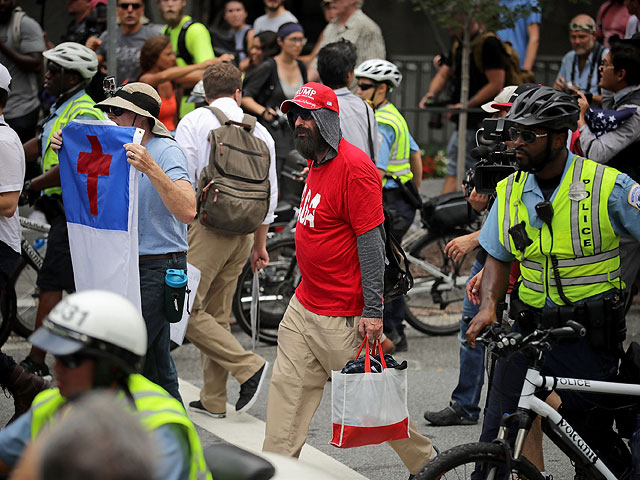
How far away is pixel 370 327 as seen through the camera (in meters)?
4.84

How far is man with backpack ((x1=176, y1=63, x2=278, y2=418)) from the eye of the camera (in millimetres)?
6340

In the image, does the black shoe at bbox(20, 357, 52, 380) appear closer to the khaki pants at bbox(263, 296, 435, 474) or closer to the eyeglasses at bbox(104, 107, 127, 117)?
the eyeglasses at bbox(104, 107, 127, 117)

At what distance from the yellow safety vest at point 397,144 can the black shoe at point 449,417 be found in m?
2.08

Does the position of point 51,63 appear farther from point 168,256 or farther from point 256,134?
point 168,256

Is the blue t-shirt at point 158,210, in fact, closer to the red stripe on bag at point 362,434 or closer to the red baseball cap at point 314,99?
the red baseball cap at point 314,99

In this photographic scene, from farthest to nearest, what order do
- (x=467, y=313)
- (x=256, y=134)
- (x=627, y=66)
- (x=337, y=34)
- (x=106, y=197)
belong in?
(x=337, y=34)
(x=627, y=66)
(x=256, y=134)
(x=467, y=313)
(x=106, y=197)

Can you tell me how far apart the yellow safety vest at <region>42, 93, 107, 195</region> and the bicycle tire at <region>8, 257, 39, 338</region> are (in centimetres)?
132

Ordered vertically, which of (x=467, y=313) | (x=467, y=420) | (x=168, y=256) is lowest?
(x=467, y=420)

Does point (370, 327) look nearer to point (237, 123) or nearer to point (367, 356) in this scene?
point (367, 356)

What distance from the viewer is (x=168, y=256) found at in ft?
17.8

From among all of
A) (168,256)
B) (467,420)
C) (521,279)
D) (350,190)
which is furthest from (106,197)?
(467,420)

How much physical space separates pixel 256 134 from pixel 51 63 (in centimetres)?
143

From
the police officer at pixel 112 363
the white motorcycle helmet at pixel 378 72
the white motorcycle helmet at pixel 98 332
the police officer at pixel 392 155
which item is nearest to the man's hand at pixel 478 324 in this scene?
the police officer at pixel 112 363

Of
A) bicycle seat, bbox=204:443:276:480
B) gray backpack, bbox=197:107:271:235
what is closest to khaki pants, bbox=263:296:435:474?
gray backpack, bbox=197:107:271:235
